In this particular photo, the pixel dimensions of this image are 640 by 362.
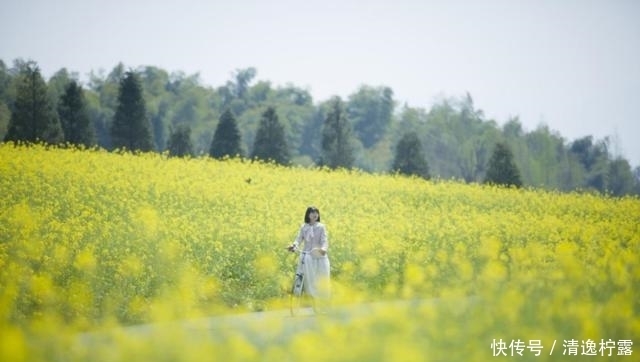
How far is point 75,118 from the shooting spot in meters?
36.4

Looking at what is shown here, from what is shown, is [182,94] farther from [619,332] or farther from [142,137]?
[619,332]

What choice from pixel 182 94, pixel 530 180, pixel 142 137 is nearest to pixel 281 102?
pixel 182 94

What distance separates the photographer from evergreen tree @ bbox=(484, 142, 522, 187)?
3694cm

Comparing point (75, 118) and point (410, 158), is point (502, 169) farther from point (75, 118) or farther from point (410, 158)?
point (75, 118)

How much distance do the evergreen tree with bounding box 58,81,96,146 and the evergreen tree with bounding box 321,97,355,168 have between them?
11.0 m

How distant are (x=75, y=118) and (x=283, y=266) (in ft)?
78.9

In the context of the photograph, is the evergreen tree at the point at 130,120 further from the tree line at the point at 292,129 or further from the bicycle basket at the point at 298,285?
the bicycle basket at the point at 298,285

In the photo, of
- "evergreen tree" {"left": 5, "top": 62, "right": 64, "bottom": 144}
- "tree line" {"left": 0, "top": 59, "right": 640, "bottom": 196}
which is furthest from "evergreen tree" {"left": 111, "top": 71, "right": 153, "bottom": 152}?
"evergreen tree" {"left": 5, "top": 62, "right": 64, "bottom": 144}

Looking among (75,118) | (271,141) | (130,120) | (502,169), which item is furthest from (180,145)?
(502,169)

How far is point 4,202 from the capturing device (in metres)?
16.0

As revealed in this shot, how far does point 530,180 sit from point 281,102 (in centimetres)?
3173

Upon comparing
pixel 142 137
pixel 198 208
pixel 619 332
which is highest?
pixel 142 137

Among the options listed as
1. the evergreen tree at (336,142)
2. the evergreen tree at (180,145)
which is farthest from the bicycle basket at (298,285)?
the evergreen tree at (180,145)

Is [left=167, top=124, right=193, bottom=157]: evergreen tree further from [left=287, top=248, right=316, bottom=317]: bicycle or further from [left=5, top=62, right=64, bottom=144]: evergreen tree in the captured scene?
[left=287, top=248, right=316, bottom=317]: bicycle
